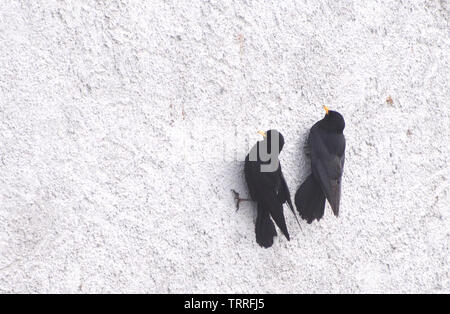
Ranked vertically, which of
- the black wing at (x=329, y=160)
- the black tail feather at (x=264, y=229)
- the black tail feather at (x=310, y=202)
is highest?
the black wing at (x=329, y=160)

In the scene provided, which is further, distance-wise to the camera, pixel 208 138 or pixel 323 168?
pixel 323 168

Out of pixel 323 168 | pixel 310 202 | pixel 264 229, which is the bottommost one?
pixel 264 229

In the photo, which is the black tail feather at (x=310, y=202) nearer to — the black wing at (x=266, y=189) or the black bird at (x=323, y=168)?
the black bird at (x=323, y=168)

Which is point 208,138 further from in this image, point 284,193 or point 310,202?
point 310,202

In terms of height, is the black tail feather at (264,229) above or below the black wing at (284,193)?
below

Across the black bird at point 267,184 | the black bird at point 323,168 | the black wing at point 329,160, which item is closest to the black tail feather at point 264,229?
the black bird at point 267,184

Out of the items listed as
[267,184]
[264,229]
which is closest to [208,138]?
[267,184]

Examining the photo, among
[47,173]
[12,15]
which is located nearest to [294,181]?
[47,173]

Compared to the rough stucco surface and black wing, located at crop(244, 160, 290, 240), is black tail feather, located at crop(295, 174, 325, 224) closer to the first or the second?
the rough stucco surface
